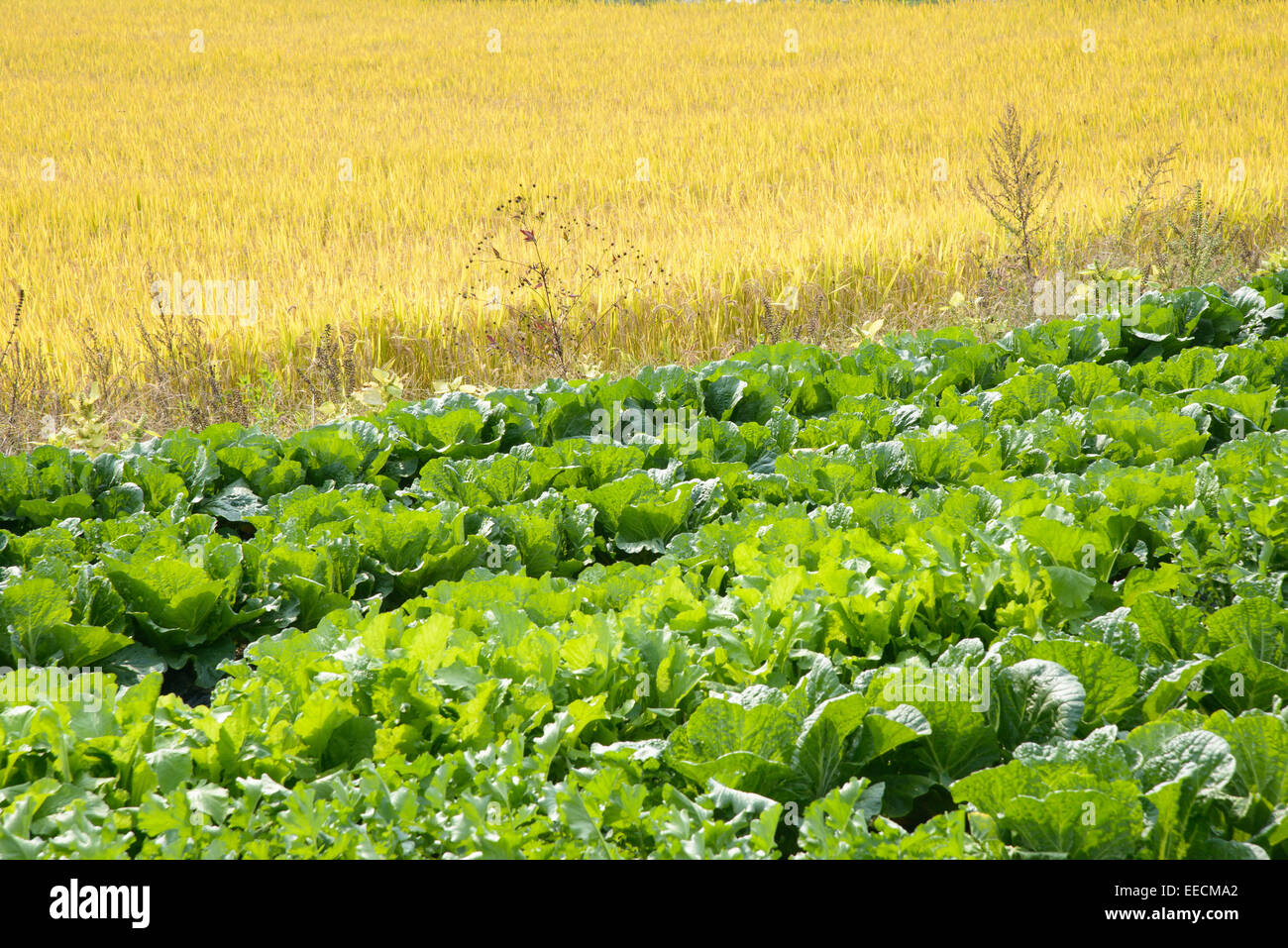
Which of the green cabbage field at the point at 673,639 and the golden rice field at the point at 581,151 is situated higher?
the golden rice field at the point at 581,151

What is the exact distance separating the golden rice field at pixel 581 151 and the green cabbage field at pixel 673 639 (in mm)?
2727

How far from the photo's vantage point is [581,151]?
41.9 feet

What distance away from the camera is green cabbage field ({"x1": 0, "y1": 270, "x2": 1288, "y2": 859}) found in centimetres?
177

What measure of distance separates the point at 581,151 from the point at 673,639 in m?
11.4

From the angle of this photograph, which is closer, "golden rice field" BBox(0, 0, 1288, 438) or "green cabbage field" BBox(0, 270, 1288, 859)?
"green cabbage field" BBox(0, 270, 1288, 859)

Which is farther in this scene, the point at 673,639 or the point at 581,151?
the point at 581,151

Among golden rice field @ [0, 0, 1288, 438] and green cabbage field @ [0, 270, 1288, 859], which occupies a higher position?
golden rice field @ [0, 0, 1288, 438]

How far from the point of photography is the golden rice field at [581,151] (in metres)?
7.20

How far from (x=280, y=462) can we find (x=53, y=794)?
2.48 m

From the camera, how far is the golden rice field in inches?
283

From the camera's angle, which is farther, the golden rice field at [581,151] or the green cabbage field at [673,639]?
the golden rice field at [581,151]

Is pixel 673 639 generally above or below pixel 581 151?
below

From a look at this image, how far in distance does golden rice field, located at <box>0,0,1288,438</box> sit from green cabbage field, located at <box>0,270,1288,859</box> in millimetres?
2727
